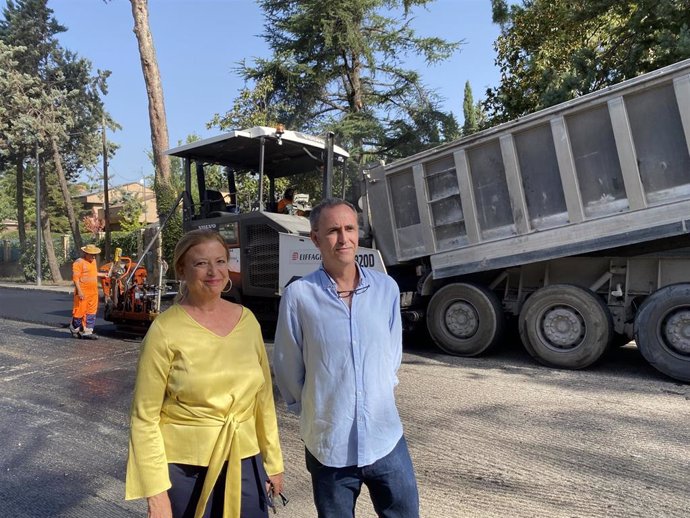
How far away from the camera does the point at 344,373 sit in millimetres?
1989

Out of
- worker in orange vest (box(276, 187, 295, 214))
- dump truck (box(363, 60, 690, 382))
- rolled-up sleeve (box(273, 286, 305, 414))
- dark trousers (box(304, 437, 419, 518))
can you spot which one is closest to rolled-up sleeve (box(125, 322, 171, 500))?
rolled-up sleeve (box(273, 286, 305, 414))

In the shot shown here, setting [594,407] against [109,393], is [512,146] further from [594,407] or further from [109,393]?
[109,393]

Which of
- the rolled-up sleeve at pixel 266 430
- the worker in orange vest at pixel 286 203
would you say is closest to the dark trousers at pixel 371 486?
the rolled-up sleeve at pixel 266 430

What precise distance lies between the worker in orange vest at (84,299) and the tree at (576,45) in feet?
28.7

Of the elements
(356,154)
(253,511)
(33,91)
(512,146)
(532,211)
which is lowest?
(253,511)

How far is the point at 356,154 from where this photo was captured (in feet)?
58.9

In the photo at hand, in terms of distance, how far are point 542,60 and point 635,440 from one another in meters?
10.3

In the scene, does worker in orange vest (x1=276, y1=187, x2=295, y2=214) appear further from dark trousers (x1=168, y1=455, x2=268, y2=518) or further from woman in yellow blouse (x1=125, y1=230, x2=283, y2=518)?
dark trousers (x1=168, y1=455, x2=268, y2=518)

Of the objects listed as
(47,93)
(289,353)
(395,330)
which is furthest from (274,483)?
(47,93)

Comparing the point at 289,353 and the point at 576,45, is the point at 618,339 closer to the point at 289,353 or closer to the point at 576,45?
the point at 289,353

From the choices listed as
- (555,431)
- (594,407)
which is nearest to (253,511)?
(555,431)

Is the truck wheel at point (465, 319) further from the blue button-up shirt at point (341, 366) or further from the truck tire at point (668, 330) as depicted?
the blue button-up shirt at point (341, 366)

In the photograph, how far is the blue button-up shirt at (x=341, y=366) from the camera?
1980mm

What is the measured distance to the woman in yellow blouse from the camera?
196cm
